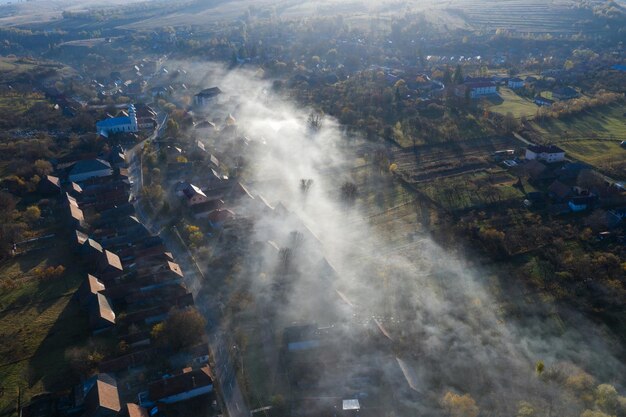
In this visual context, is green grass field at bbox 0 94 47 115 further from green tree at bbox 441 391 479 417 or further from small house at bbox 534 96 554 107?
small house at bbox 534 96 554 107

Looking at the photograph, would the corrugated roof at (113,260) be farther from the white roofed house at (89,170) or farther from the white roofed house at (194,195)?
the white roofed house at (89,170)

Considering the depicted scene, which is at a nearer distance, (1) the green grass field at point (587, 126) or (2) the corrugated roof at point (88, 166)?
(2) the corrugated roof at point (88, 166)

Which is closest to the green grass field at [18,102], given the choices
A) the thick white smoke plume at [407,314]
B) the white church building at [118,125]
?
the white church building at [118,125]

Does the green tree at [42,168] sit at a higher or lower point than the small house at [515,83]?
higher

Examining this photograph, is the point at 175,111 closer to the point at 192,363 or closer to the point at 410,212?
the point at 410,212

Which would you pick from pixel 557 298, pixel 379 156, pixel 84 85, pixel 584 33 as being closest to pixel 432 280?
pixel 557 298
